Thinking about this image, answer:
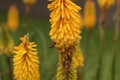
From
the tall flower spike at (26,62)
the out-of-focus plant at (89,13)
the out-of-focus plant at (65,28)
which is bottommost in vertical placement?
the tall flower spike at (26,62)

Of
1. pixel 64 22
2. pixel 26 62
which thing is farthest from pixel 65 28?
pixel 26 62

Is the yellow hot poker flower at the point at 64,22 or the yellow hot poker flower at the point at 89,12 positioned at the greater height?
the yellow hot poker flower at the point at 89,12

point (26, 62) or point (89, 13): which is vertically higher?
point (89, 13)

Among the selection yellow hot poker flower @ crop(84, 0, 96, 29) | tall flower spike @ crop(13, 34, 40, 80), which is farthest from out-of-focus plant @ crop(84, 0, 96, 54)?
tall flower spike @ crop(13, 34, 40, 80)

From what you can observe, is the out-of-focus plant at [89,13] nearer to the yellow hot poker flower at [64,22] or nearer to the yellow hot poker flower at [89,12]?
the yellow hot poker flower at [89,12]

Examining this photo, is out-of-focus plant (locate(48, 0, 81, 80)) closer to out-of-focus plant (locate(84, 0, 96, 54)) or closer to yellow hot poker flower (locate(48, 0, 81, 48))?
yellow hot poker flower (locate(48, 0, 81, 48))

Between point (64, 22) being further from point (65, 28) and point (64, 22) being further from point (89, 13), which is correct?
point (89, 13)

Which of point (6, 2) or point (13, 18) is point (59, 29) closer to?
point (13, 18)

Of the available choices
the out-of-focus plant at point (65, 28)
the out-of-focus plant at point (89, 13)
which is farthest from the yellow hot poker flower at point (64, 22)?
the out-of-focus plant at point (89, 13)
